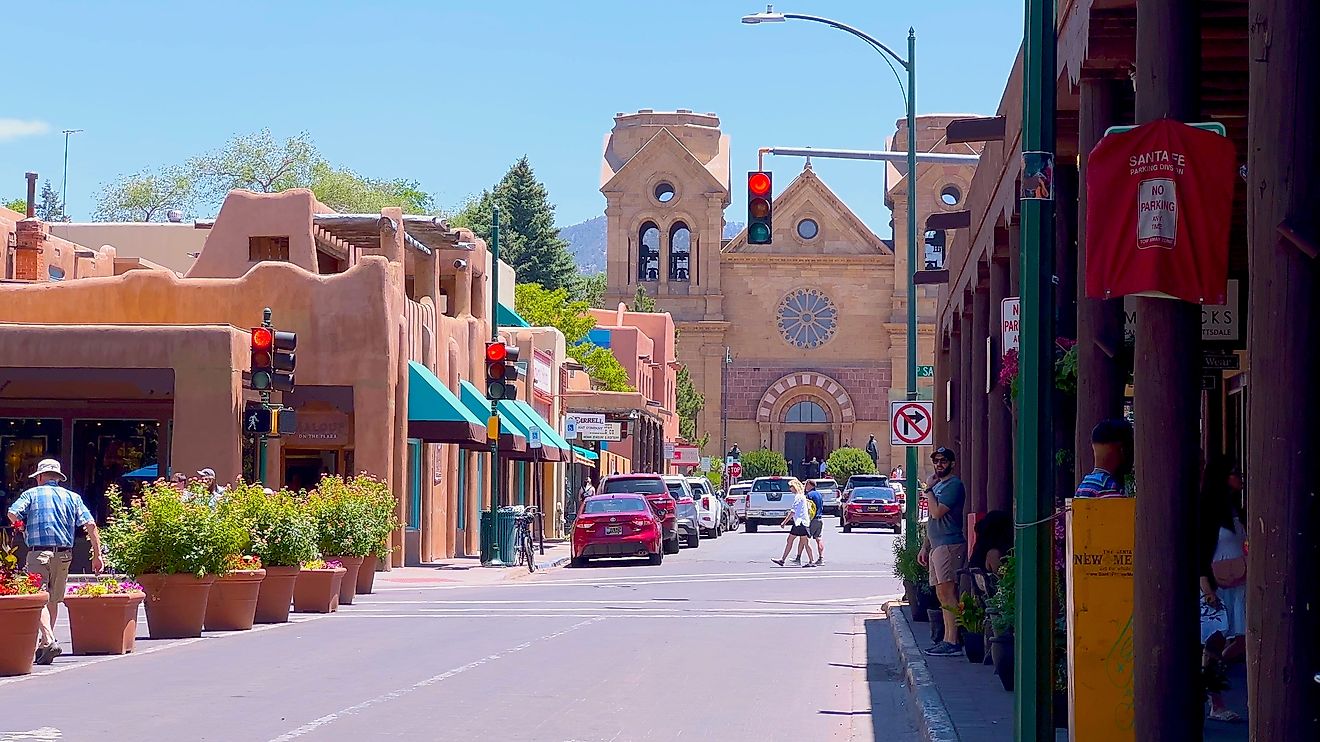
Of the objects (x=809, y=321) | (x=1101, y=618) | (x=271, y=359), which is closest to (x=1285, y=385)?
(x=1101, y=618)

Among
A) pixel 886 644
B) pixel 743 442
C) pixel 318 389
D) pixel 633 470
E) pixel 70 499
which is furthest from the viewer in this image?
pixel 743 442

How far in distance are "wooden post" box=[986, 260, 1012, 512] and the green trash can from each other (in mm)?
18725

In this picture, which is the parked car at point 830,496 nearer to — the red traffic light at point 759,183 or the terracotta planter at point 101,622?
the red traffic light at point 759,183

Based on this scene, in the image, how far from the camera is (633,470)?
7444 cm

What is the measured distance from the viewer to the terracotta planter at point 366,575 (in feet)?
86.9

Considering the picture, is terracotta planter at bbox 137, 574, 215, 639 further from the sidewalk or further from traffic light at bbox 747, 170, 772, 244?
traffic light at bbox 747, 170, 772, 244

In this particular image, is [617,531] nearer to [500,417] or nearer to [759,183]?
[500,417]

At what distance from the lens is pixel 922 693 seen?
13281 mm

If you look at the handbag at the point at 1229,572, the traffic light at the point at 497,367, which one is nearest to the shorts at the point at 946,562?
the handbag at the point at 1229,572

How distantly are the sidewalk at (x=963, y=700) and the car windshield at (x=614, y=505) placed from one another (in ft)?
65.3

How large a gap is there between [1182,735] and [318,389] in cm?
2720

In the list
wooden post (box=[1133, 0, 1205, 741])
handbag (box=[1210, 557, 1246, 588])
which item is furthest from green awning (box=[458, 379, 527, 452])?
wooden post (box=[1133, 0, 1205, 741])

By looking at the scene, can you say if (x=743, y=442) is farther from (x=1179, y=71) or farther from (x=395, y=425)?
(x=1179, y=71)

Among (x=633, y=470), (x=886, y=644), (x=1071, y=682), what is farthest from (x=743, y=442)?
(x=1071, y=682)
